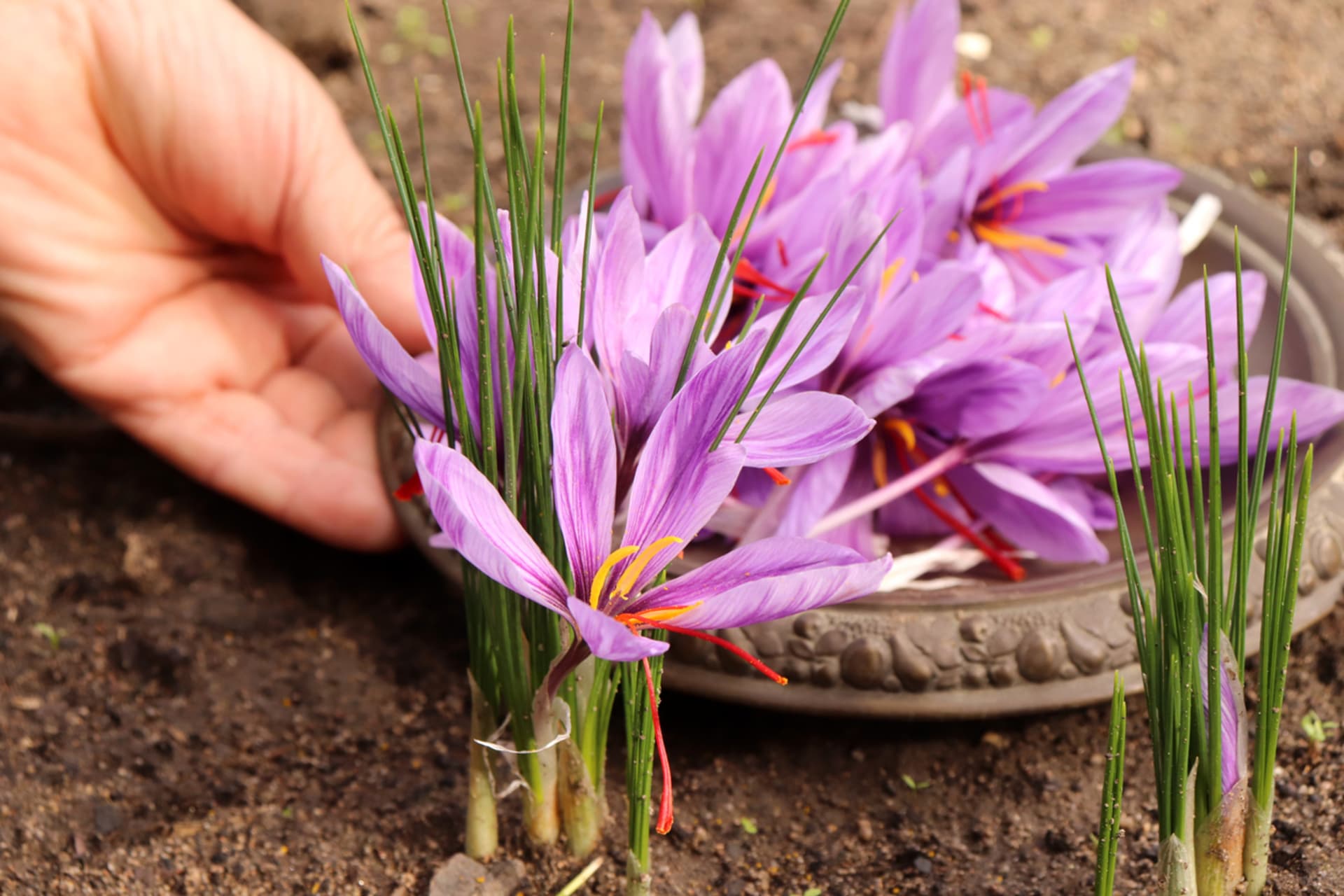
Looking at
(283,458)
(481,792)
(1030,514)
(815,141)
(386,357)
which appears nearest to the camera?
(386,357)

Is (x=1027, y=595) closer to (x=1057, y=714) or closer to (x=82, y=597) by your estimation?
(x=1057, y=714)

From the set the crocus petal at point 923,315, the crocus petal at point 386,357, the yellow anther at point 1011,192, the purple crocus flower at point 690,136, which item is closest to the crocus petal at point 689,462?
the crocus petal at point 386,357

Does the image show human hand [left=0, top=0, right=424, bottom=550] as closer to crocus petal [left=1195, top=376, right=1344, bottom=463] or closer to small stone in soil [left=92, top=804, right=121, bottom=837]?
small stone in soil [left=92, top=804, right=121, bottom=837]

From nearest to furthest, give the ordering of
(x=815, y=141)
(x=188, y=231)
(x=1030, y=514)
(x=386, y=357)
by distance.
Result: (x=386, y=357), (x=1030, y=514), (x=815, y=141), (x=188, y=231)

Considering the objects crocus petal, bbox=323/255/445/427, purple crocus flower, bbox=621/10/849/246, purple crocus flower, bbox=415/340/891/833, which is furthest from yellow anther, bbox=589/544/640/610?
purple crocus flower, bbox=621/10/849/246

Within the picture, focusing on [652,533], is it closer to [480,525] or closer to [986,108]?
Result: [480,525]

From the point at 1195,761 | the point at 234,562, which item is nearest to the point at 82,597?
the point at 234,562

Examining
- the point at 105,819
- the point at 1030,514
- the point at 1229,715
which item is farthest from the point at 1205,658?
the point at 105,819
